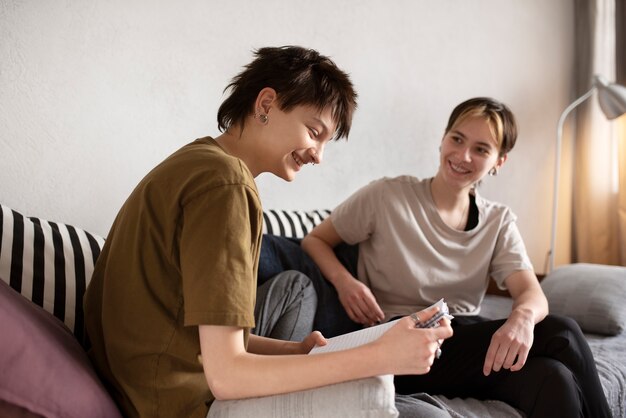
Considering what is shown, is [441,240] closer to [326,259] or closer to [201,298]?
[326,259]

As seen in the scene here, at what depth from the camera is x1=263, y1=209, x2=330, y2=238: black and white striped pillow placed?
211 cm

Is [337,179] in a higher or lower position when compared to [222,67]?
lower

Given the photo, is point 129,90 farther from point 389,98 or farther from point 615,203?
point 615,203

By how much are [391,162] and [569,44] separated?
4.82 ft

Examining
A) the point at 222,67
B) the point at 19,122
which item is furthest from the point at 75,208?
the point at 222,67

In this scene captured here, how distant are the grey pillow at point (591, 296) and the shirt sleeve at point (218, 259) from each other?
1.63 m

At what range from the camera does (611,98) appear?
3.02 metres

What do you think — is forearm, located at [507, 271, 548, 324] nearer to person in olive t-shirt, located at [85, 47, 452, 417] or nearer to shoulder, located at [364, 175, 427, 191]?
shoulder, located at [364, 175, 427, 191]

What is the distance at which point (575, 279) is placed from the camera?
243cm

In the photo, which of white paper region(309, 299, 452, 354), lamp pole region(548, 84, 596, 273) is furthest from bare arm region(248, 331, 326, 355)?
lamp pole region(548, 84, 596, 273)

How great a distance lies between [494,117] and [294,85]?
960 mm

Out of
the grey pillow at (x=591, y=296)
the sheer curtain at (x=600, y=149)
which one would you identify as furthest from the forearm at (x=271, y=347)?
the sheer curtain at (x=600, y=149)

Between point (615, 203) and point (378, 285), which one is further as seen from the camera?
point (615, 203)

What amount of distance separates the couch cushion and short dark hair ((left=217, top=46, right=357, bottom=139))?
1.59 ft
